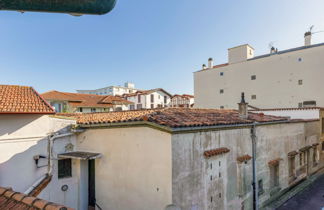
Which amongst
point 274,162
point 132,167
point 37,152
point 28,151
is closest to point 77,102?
point 37,152

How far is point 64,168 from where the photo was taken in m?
7.70

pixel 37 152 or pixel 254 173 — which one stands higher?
pixel 37 152

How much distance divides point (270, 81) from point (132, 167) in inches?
836

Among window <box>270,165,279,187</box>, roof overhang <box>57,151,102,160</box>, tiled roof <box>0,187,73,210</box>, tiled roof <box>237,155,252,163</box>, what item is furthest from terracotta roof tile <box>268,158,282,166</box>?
tiled roof <box>0,187,73,210</box>

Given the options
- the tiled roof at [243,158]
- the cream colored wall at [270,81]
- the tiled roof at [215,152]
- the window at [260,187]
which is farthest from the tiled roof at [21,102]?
the cream colored wall at [270,81]

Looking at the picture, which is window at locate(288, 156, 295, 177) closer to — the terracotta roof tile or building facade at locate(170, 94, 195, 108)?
the terracotta roof tile

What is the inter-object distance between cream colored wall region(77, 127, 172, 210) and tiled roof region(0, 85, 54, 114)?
81.0 inches

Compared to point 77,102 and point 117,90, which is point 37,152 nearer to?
point 77,102

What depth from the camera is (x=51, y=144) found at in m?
7.22

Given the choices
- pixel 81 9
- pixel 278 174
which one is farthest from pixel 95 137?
pixel 278 174

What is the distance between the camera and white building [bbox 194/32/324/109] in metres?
18.8

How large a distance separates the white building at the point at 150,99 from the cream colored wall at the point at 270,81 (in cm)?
1300

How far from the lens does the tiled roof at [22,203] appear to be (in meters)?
2.76

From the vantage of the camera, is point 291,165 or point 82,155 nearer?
point 82,155
